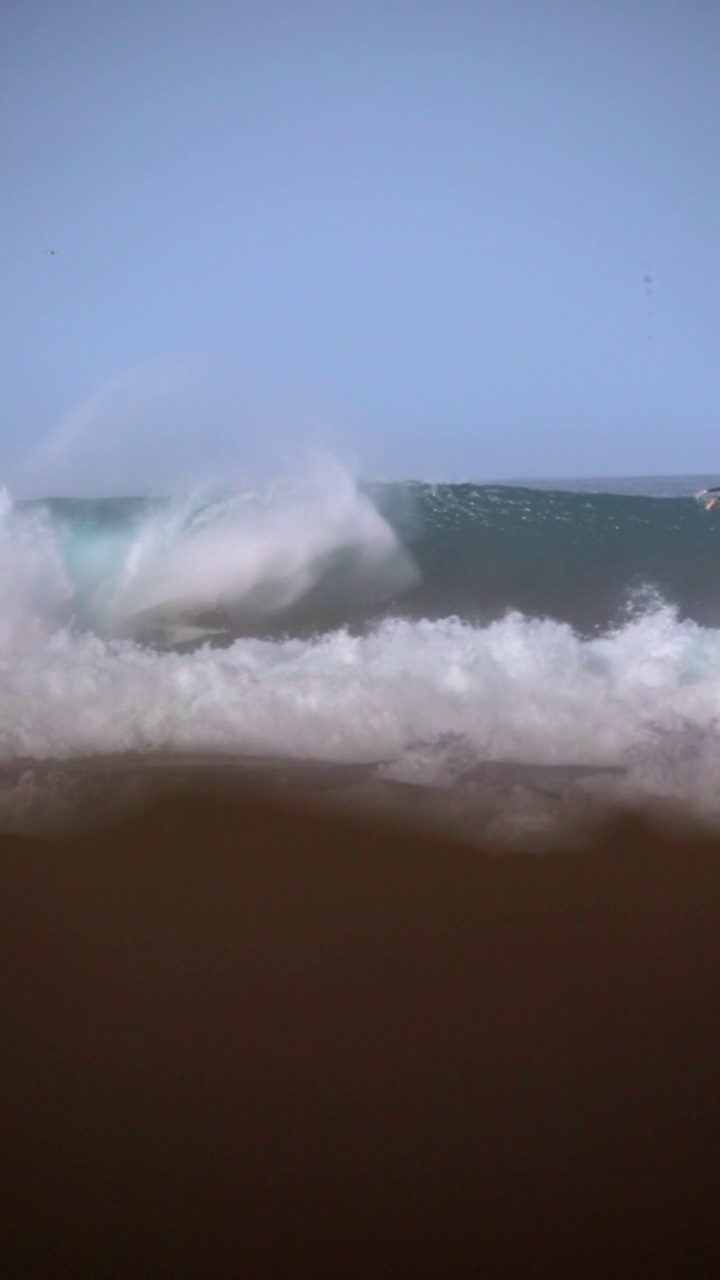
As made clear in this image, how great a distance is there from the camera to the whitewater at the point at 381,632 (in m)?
6.13

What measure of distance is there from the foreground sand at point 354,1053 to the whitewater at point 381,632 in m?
0.83

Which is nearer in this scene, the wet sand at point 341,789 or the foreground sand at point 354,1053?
the foreground sand at point 354,1053

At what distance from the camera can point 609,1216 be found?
11.9ft

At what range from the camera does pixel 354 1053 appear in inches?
165

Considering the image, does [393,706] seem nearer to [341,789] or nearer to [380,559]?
[341,789]

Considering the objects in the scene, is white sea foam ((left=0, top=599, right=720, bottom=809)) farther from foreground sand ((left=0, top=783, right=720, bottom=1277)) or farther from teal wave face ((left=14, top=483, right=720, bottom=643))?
teal wave face ((left=14, top=483, right=720, bottom=643))

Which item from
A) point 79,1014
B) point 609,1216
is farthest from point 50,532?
point 609,1216

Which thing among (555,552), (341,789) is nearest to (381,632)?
(341,789)

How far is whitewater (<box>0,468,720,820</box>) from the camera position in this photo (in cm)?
613

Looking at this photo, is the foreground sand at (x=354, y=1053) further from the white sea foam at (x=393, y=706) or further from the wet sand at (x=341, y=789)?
the white sea foam at (x=393, y=706)

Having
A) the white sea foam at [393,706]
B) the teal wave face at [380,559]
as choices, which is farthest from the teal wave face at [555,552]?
the white sea foam at [393,706]

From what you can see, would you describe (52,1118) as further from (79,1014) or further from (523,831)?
(523,831)

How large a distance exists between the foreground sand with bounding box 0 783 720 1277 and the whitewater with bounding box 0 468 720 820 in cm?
83

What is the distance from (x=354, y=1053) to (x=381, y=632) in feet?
12.1
